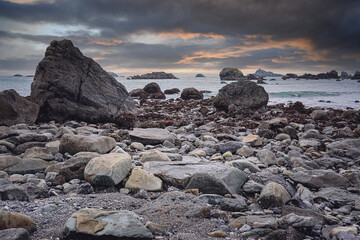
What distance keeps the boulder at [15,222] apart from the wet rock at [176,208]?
44.7 inches

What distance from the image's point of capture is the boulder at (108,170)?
3891mm

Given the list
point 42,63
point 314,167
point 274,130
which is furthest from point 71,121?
point 314,167

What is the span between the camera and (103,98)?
11906 mm

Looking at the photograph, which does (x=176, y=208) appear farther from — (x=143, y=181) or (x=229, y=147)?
(x=229, y=147)

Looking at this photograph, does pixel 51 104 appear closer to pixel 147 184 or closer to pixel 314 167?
pixel 147 184

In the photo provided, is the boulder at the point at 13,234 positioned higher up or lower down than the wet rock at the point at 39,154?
higher up

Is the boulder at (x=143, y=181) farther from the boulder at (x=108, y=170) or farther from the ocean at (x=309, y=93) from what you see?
the ocean at (x=309, y=93)

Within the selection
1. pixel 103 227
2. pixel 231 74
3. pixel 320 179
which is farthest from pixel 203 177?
pixel 231 74

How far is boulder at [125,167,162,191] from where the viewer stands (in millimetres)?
3961

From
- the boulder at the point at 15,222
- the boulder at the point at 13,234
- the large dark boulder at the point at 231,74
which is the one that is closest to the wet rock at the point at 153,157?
the boulder at the point at 15,222

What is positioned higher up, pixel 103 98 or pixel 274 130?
pixel 103 98

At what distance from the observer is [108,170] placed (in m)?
3.92

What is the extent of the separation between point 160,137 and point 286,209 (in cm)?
476

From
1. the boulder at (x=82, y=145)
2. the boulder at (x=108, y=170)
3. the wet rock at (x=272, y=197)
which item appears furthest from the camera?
the boulder at (x=82, y=145)
